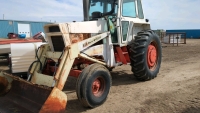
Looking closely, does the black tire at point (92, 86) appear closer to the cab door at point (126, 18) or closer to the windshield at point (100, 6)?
the cab door at point (126, 18)


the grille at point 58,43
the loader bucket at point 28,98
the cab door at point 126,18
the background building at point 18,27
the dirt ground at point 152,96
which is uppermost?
the background building at point 18,27

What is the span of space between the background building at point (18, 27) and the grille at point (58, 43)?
23.9 metres

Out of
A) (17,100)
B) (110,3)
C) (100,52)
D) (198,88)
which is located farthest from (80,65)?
(198,88)

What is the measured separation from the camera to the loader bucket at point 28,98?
3191 millimetres

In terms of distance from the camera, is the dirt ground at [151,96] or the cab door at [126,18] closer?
the dirt ground at [151,96]

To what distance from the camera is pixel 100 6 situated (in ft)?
18.9

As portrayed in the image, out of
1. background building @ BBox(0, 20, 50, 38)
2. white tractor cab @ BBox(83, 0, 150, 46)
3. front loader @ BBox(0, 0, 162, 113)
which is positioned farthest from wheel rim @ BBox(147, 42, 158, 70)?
background building @ BBox(0, 20, 50, 38)

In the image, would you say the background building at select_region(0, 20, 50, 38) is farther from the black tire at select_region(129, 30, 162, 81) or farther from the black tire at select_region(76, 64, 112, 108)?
the black tire at select_region(76, 64, 112, 108)

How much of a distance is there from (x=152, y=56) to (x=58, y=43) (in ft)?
9.60

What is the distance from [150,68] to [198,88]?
1526 mm

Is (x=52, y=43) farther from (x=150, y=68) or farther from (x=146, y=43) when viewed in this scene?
(x=150, y=68)

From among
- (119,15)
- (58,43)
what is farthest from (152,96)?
(58,43)

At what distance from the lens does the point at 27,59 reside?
5617mm

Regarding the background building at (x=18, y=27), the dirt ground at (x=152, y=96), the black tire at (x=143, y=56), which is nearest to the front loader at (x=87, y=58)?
the black tire at (x=143, y=56)
